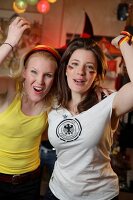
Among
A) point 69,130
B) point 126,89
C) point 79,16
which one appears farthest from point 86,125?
point 79,16

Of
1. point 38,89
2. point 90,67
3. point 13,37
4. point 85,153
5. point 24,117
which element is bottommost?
point 85,153

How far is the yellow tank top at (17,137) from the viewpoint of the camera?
1335 millimetres

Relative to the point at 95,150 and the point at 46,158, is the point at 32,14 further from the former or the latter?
the point at 95,150

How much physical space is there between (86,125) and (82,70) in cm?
25

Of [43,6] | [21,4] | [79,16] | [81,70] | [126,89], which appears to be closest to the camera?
[126,89]

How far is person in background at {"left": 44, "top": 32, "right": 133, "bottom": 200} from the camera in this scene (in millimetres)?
1168

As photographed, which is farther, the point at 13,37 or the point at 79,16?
the point at 79,16

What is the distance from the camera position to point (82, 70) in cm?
126

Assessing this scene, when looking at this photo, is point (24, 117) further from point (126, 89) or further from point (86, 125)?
point (126, 89)

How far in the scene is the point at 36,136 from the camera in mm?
1412

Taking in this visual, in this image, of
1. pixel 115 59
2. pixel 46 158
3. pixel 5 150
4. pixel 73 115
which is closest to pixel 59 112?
pixel 73 115

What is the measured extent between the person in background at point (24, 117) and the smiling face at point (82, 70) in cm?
15

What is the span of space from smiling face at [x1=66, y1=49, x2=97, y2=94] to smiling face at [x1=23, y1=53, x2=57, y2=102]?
0.13 metres

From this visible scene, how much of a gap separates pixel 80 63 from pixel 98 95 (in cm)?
17
